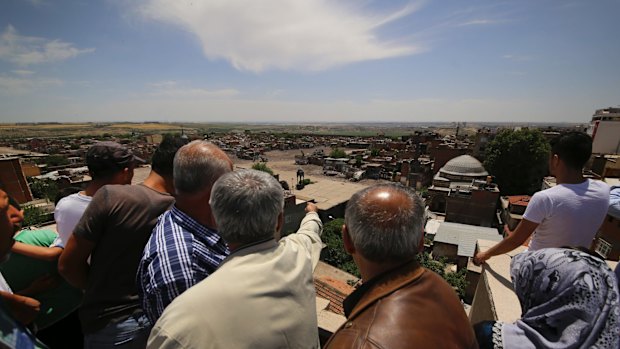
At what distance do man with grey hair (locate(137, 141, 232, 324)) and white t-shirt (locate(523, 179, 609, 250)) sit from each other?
243 cm

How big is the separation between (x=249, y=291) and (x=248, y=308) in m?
0.06

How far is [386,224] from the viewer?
120 centimetres

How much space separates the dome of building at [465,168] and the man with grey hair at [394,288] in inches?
984

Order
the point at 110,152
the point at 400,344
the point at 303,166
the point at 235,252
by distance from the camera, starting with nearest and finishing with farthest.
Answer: the point at 400,344 → the point at 235,252 → the point at 110,152 → the point at 303,166

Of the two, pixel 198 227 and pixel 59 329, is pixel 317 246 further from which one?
pixel 59 329

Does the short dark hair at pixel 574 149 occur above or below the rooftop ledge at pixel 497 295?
above

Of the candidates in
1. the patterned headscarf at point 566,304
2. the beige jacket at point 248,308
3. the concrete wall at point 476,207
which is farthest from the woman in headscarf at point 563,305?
the concrete wall at point 476,207

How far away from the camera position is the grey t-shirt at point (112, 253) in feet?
5.66

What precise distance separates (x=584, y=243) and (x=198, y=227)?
2.86m

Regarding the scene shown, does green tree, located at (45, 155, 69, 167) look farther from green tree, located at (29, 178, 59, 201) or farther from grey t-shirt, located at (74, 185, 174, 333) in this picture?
grey t-shirt, located at (74, 185, 174, 333)

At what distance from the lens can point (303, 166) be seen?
151ft

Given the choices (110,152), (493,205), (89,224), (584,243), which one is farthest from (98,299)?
(493,205)

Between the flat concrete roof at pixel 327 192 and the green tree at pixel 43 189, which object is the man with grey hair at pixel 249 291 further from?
the green tree at pixel 43 189

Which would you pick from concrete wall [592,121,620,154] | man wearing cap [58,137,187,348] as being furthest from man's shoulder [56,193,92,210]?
concrete wall [592,121,620,154]
